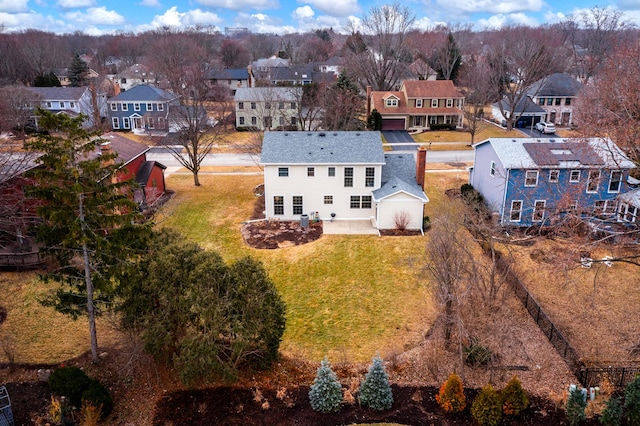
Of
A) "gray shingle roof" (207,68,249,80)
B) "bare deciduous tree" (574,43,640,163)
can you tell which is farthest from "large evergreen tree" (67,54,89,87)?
"bare deciduous tree" (574,43,640,163)

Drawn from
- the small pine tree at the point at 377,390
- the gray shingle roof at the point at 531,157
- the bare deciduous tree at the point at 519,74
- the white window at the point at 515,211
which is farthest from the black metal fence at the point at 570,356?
the bare deciduous tree at the point at 519,74

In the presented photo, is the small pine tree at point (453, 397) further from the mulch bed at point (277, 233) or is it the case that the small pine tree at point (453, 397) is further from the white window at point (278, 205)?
the white window at point (278, 205)

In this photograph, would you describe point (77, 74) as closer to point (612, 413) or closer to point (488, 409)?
point (488, 409)

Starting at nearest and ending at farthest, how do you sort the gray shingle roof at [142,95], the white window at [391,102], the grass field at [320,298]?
the grass field at [320,298] < the white window at [391,102] < the gray shingle roof at [142,95]

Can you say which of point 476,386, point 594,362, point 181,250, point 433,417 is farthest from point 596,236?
point 181,250

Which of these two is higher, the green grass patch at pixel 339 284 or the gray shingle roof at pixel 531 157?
Answer: the gray shingle roof at pixel 531 157

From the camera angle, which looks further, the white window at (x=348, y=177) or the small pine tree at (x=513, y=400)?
the white window at (x=348, y=177)
